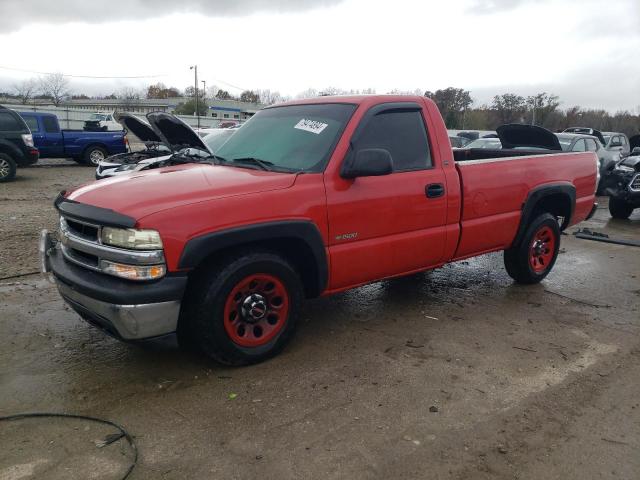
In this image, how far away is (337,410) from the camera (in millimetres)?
3166

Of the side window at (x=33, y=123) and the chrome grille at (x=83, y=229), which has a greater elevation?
the side window at (x=33, y=123)

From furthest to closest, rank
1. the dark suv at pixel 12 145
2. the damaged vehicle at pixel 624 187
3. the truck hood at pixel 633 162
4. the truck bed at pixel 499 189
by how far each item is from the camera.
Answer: the dark suv at pixel 12 145, the truck hood at pixel 633 162, the damaged vehicle at pixel 624 187, the truck bed at pixel 499 189

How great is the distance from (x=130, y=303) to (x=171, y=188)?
0.80 metres

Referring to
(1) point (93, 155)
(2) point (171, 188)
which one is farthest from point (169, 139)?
(1) point (93, 155)

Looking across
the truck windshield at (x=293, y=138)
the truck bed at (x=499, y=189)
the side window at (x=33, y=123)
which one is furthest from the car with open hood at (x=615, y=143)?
the side window at (x=33, y=123)

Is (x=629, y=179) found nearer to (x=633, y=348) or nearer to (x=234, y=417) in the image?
(x=633, y=348)

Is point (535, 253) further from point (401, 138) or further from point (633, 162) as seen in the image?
point (633, 162)

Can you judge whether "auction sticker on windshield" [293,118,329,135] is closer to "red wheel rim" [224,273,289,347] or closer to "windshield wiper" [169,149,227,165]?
"windshield wiper" [169,149,227,165]

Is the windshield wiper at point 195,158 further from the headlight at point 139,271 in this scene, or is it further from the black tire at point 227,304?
the headlight at point 139,271

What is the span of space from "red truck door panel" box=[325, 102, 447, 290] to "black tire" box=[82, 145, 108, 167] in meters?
15.4

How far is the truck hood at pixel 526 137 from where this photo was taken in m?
7.02

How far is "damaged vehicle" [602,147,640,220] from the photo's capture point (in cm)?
1027

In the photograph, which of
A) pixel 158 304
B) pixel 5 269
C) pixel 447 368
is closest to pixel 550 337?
pixel 447 368

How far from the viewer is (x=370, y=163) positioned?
3656mm
